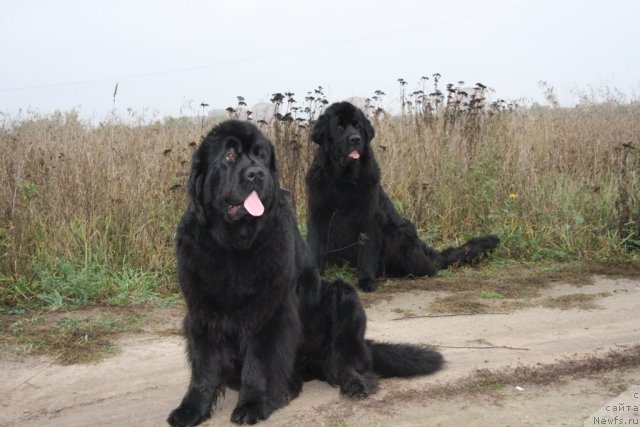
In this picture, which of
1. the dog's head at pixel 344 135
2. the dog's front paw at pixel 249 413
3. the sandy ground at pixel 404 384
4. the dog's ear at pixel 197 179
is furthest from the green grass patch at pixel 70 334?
the dog's head at pixel 344 135

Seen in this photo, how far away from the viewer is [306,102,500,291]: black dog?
6.38 meters

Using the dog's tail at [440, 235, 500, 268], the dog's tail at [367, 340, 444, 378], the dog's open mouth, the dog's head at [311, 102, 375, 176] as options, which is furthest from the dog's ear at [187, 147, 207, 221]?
the dog's tail at [440, 235, 500, 268]

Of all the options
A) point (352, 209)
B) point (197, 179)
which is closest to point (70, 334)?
point (197, 179)

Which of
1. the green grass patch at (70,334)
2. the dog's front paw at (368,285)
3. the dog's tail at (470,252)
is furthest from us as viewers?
the dog's tail at (470,252)

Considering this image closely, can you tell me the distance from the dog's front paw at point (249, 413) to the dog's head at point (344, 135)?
3.50 m

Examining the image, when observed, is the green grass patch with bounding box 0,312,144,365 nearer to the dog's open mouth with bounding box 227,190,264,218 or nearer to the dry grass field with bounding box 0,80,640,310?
the dry grass field with bounding box 0,80,640,310

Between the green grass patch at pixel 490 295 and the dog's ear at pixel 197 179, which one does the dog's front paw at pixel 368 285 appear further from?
the dog's ear at pixel 197 179

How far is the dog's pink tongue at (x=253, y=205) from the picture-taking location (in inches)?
124

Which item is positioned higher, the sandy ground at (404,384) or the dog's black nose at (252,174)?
the dog's black nose at (252,174)

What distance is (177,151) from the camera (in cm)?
816

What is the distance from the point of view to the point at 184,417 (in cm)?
313

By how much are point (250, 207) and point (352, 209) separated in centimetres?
337

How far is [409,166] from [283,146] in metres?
1.87

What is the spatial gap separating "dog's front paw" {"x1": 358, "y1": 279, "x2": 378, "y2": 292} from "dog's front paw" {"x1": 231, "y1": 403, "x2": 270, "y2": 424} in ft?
10.2
